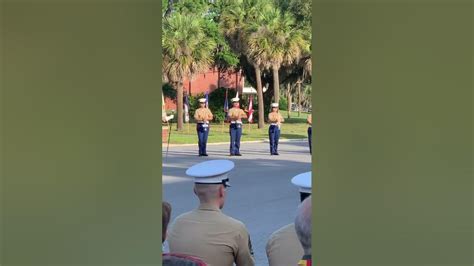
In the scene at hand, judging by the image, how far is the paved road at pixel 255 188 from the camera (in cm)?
627

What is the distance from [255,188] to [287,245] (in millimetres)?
6311

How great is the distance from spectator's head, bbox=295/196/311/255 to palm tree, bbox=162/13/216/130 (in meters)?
20.7

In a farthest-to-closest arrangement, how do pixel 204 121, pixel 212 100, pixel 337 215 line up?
1. pixel 212 100
2. pixel 204 121
3. pixel 337 215

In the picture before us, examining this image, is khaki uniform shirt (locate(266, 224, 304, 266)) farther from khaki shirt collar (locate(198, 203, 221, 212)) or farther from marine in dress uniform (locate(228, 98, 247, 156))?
marine in dress uniform (locate(228, 98, 247, 156))

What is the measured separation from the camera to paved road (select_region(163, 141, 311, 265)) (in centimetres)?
627

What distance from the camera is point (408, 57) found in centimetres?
132

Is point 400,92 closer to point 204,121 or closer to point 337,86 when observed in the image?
point 337,86

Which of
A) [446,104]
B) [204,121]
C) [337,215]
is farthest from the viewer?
[204,121]

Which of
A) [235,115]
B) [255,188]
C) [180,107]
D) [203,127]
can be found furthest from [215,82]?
[255,188]

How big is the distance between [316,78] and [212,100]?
27166 mm

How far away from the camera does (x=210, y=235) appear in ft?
8.18

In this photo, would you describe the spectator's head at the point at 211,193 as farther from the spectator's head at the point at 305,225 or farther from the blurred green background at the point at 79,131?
the blurred green background at the point at 79,131

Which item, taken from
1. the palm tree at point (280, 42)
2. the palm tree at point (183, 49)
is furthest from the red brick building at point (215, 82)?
the palm tree at point (183, 49)

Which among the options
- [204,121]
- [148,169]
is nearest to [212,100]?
[204,121]
